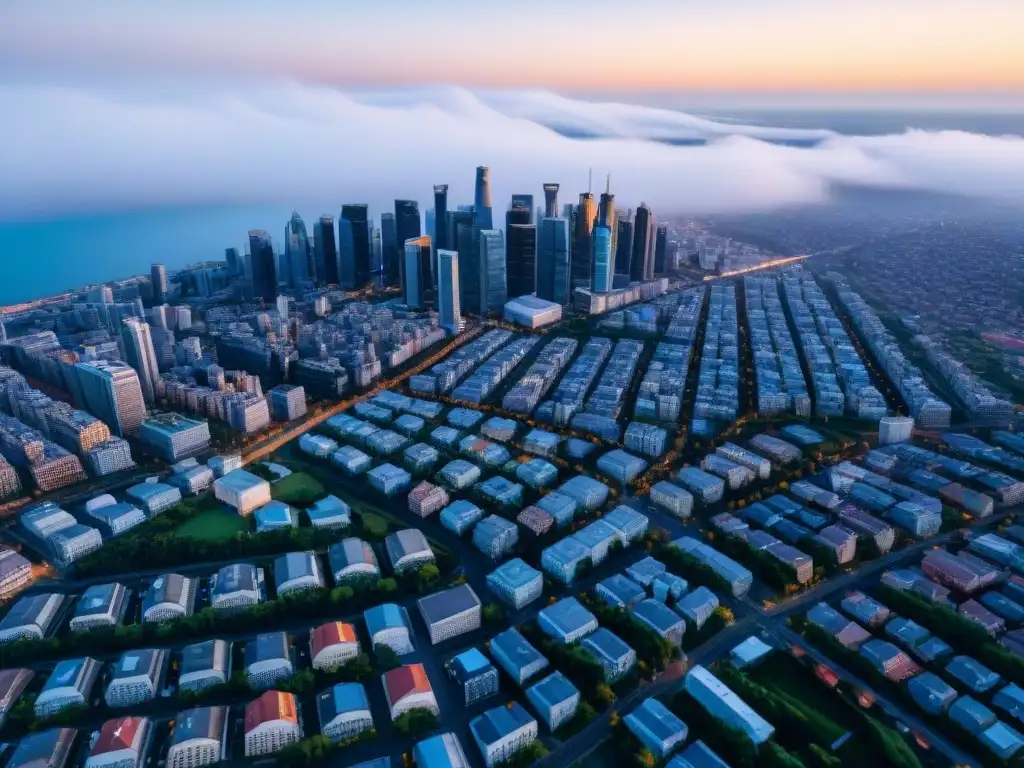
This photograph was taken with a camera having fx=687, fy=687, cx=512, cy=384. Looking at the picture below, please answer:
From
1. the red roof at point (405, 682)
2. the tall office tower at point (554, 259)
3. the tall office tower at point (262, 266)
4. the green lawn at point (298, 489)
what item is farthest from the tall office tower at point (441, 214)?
the red roof at point (405, 682)

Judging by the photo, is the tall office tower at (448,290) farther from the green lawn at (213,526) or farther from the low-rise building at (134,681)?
the low-rise building at (134,681)

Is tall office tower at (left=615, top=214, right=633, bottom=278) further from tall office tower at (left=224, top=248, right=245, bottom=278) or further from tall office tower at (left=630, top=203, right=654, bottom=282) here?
tall office tower at (left=224, top=248, right=245, bottom=278)

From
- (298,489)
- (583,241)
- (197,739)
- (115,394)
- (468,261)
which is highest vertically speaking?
(583,241)

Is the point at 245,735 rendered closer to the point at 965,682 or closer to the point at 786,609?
the point at 786,609

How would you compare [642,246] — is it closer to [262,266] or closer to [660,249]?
[660,249]

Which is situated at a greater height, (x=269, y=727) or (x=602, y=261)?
(x=602, y=261)

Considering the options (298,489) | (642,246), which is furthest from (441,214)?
(298,489)

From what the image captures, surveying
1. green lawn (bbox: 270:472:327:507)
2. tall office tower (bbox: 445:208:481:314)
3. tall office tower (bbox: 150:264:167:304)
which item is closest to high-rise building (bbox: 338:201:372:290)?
tall office tower (bbox: 445:208:481:314)

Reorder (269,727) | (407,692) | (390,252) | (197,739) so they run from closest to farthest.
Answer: (197,739)
(269,727)
(407,692)
(390,252)
